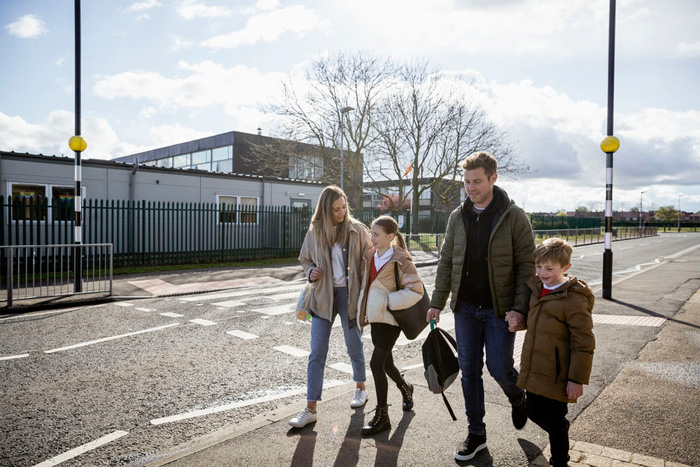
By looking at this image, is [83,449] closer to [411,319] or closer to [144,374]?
[144,374]

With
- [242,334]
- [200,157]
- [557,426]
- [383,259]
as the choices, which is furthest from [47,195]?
[200,157]

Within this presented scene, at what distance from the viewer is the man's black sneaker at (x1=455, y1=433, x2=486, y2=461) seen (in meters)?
2.87

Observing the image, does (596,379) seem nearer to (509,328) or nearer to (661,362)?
(661,362)

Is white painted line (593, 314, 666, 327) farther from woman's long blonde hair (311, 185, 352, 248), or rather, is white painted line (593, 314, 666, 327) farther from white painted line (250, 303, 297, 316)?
woman's long blonde hair (311, 185, 352, 248)

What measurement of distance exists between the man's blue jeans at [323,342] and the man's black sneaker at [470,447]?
3.42 feet

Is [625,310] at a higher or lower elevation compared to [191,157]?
lower

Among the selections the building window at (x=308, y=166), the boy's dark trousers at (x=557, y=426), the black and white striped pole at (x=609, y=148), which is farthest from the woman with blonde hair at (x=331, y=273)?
the building window at (x=308, y=166)

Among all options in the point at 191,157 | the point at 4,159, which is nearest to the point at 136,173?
the point at 4,159

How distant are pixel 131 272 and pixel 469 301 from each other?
1273 centimetres

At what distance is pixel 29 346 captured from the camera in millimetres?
5715

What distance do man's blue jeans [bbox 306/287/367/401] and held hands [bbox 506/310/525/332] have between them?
121cm

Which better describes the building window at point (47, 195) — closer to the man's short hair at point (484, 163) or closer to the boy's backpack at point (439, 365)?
the boy's backpack at point (439, 365)

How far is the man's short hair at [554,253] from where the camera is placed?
8.52 feet

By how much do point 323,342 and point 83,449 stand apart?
1.74m
